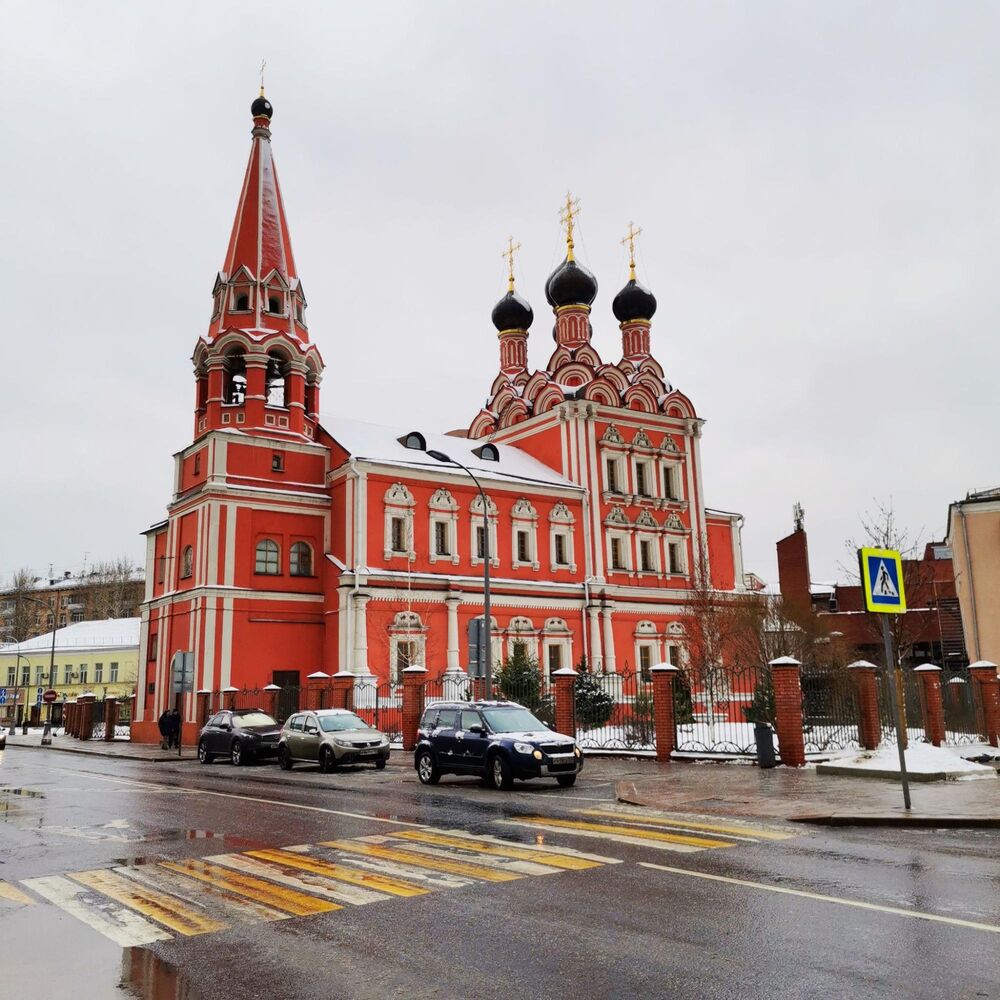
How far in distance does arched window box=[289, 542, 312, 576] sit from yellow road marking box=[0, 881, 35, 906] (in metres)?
30.6

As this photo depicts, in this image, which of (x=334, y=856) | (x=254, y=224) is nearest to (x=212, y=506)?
(x=254, y=224)

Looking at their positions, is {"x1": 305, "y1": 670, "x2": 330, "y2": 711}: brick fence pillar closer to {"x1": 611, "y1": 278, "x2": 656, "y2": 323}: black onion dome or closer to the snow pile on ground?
the snow pile on ground

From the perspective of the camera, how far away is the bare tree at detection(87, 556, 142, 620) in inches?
3679

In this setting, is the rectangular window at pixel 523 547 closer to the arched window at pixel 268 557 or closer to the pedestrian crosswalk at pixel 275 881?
the arched window at pixel 268 557

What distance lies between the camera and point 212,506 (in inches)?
1437

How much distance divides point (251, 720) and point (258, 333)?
18.0 metres

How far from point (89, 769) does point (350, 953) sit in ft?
68.7

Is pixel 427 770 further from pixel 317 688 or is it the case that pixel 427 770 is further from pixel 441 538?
pixel 441 538

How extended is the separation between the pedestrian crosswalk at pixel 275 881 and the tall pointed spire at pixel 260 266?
3238cm

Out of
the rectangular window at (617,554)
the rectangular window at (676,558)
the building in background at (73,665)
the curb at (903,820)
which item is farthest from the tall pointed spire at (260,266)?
the building in background at (73,665)

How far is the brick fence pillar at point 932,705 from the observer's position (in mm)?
21906

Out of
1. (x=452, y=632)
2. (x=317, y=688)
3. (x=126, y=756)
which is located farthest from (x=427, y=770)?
(x=452, y=632)

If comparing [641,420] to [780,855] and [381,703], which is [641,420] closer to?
[381,703]

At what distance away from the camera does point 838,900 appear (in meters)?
6.89
